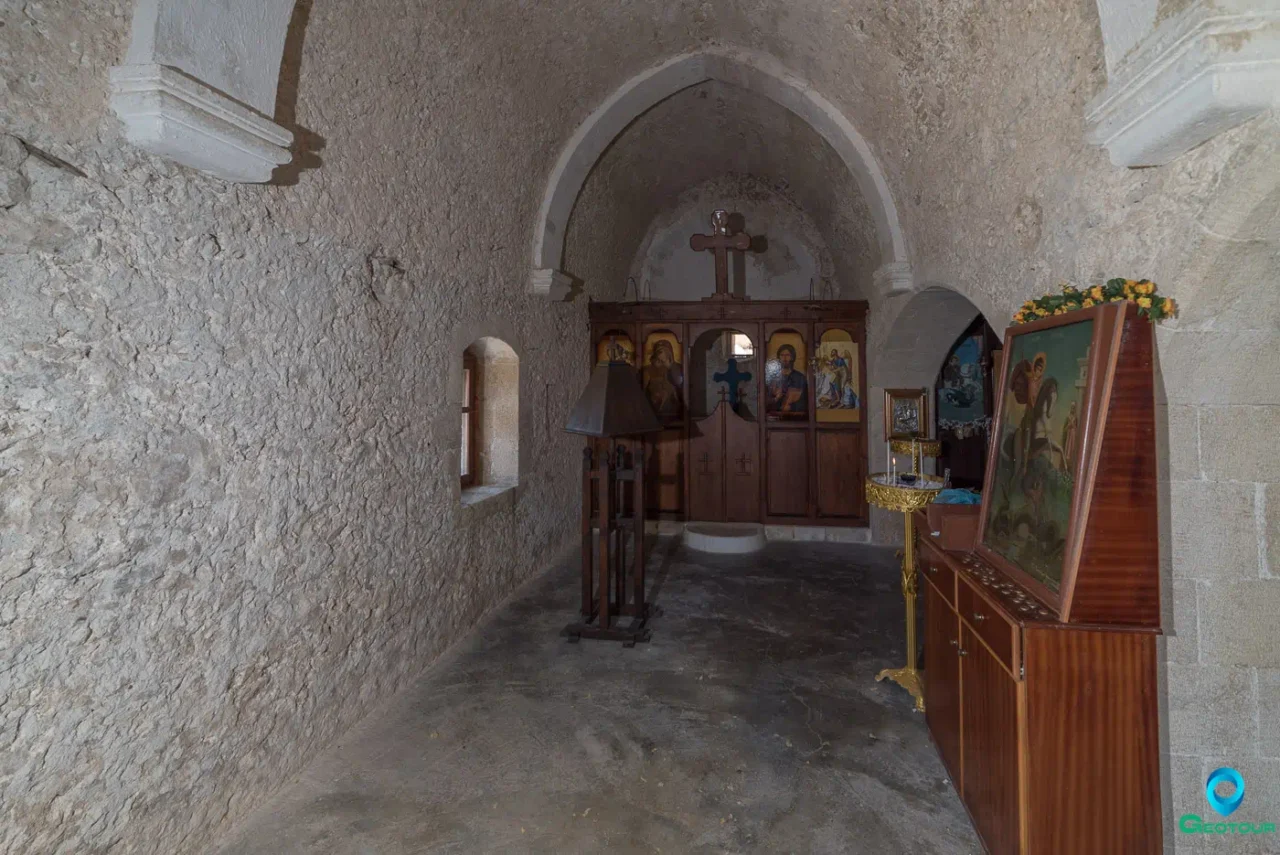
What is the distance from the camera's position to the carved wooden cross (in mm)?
6547

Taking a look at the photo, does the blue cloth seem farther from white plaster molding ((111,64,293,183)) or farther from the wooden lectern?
white plaster molding ((111,64,293,183))

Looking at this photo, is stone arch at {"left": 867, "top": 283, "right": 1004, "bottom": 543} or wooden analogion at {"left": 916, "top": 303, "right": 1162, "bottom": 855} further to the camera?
stone arch at {"left": 867, "top": 283, "right": 1004, "bottom": 543}

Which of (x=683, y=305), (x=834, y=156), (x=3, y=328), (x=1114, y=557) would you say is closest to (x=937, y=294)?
(x=834, y=156)

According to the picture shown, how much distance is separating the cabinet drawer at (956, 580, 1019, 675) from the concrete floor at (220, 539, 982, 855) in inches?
29.8

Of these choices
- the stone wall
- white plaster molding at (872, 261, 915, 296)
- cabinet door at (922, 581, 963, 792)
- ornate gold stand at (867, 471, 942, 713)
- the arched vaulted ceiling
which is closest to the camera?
the stone wall

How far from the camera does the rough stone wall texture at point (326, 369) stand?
5.60ft

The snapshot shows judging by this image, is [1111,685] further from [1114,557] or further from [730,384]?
[730,384]

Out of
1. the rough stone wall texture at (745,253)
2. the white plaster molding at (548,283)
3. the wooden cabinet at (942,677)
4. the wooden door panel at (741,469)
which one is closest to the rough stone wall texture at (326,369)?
the wooden cabinet at (942,677)

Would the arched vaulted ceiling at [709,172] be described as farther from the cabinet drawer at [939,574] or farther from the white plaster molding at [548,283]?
the cabinet drawer at [939,574]

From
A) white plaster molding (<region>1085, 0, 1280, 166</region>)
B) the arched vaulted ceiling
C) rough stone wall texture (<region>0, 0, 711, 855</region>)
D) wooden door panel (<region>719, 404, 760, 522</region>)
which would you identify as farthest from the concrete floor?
the arched vaulted ceiling

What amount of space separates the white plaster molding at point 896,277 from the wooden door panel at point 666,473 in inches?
A: 107

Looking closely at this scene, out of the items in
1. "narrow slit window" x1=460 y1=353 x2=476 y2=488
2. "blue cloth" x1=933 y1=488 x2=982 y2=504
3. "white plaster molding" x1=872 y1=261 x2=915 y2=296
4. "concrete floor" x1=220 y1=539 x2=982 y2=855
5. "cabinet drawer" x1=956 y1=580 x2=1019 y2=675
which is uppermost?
"white plaster molding" x1=872 y1=261 x2=915 y2=296

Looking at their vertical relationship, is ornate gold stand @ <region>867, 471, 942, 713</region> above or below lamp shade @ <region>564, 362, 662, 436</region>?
below

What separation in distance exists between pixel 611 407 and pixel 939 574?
2067 mm
